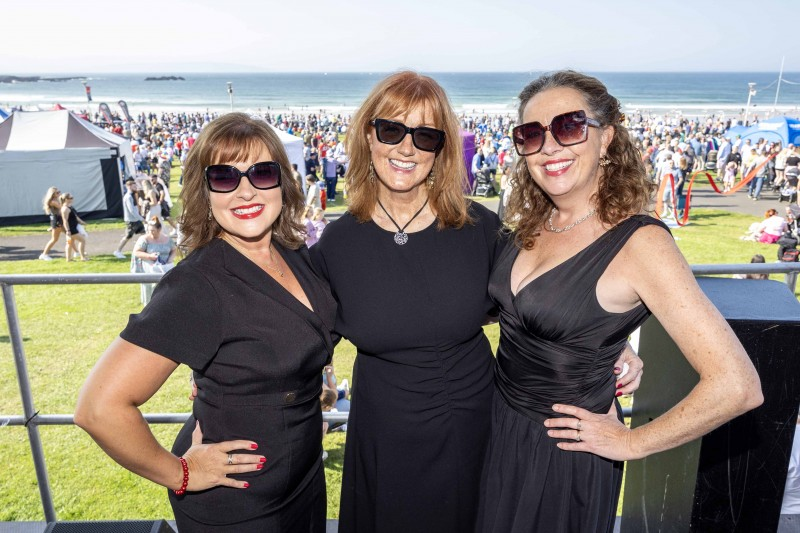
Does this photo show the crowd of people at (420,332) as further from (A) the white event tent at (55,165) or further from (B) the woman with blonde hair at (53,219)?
(A) the white event tent at (55,165)

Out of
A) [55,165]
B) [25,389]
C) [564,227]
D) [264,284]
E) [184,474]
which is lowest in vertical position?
[55,165]

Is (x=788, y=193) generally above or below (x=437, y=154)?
below

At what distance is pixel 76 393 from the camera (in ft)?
22.9

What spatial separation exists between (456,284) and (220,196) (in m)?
0.91

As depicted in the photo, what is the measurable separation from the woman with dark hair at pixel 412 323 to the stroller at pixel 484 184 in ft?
61.6

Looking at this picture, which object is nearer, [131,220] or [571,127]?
[571,127]

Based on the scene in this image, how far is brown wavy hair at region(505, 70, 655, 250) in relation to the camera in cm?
189

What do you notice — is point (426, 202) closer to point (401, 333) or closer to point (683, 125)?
point (401, 333)

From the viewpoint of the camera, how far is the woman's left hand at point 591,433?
184 centimetres

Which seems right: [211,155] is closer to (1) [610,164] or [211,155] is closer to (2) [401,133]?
(2) [401,133]

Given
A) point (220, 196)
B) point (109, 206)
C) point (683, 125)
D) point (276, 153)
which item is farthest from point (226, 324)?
point (683, 125)

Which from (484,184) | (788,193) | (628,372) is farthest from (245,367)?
(788,193)

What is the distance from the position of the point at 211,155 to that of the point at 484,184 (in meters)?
19.7

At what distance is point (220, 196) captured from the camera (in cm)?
192
